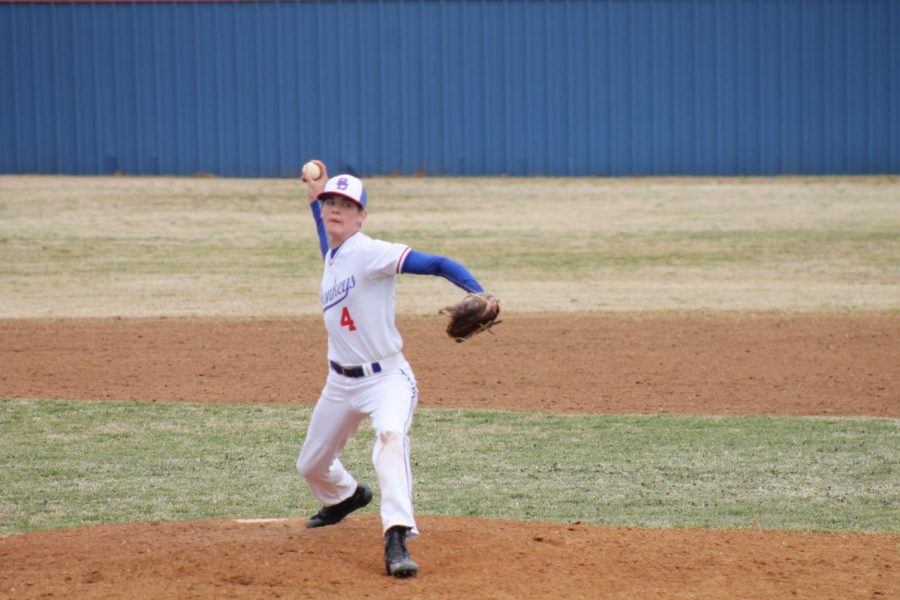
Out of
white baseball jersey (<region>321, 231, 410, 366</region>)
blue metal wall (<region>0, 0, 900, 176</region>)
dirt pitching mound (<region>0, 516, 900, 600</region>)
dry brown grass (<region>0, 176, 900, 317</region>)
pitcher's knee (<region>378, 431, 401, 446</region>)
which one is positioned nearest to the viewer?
dirt pitching mound (<region>0, 516, 900, 600</region>)

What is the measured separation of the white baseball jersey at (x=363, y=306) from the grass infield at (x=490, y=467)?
1702mm

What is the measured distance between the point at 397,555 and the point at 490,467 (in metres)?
2.87

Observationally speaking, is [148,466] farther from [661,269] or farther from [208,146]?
[208,146]

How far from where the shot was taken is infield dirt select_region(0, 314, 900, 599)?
5426 millimetres

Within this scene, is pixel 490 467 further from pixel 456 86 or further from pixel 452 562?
pixel 456 86

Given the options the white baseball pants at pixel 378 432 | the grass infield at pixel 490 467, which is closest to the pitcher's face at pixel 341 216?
the white baseball pants at pixel 378 432

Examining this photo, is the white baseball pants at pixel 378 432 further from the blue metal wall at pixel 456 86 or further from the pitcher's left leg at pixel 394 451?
the blue metal wall at pixel 456 86

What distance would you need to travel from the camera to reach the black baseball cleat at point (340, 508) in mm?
6324

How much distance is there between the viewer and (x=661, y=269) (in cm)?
1762

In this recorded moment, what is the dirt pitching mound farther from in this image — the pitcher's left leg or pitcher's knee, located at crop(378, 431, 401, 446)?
pitcher's knee, located at crop(378, 431, 401, 446)

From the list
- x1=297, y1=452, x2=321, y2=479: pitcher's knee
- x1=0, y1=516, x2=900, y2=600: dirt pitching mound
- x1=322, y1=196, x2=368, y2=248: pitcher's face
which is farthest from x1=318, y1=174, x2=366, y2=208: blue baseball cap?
x1=0, y1=516, x2=900, y2=600: dirt pitching mound

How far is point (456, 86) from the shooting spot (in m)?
21.9

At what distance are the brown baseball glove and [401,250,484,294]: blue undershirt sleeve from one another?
0.05 metres

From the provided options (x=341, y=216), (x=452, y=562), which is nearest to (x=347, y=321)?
(x=341, y=216)
